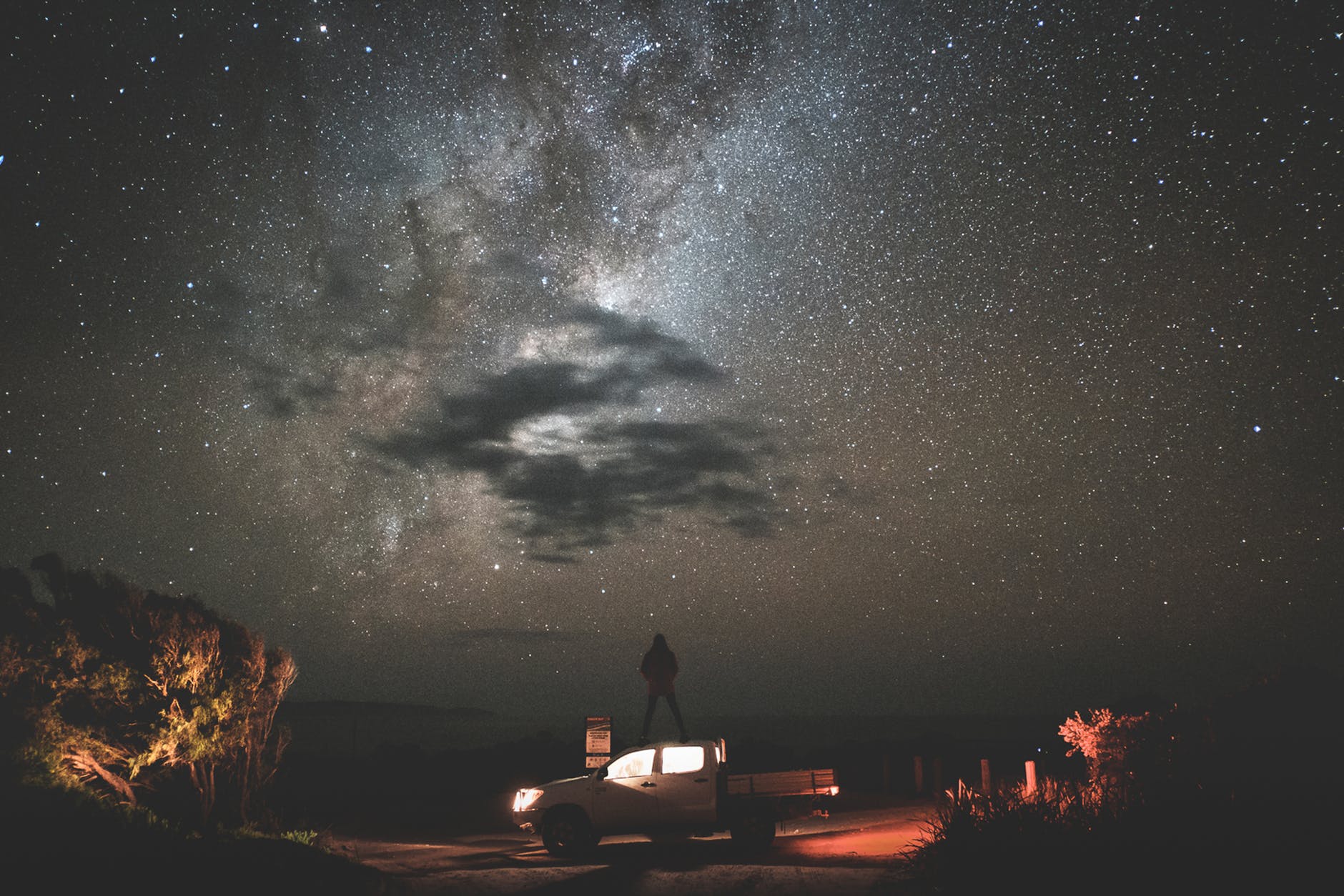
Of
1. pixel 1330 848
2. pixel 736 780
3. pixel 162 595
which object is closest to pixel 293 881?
pixel 736 780

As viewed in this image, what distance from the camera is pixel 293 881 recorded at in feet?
31.1

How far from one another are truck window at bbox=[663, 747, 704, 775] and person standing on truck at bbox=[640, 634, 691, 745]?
3.29m

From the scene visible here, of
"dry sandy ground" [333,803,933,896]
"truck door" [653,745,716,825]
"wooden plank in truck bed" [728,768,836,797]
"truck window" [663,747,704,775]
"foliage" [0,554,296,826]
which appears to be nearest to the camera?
"dry sandy ground" [333,803,933,896]

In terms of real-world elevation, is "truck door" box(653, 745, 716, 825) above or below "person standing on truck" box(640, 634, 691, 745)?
below

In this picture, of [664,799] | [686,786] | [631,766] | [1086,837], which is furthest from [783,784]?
[1086,837]

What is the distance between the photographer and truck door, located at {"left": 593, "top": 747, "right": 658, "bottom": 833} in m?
12.2

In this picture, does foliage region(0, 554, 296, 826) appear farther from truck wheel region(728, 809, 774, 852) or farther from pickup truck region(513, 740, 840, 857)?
truck wheel region(728, 809, 774, 852)

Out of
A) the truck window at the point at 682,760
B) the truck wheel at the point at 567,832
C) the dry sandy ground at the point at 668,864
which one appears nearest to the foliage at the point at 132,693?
the dry sandy ground at the point at 668,864

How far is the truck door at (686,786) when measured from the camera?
12148mm

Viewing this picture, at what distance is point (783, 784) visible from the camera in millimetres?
→ 12609

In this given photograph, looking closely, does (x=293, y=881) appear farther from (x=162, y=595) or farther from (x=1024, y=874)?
(x=1024, y=874)

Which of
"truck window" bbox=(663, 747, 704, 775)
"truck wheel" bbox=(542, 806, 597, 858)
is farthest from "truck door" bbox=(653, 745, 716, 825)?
"truck wheel" bbox=(542, 806, 597, 858)

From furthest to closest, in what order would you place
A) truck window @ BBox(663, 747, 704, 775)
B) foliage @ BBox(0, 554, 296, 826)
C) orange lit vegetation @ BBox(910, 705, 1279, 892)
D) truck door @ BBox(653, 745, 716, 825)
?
foliage @ BBox(0, 554, 296, 826) → truck window @ BBox(663, 747, 704, 775) → truck door @ BBox(653, 745, 716, 825) → orange lit vegetation @ BBox(910, 705, 1279, 892)

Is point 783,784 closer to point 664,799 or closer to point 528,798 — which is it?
point 664,799
